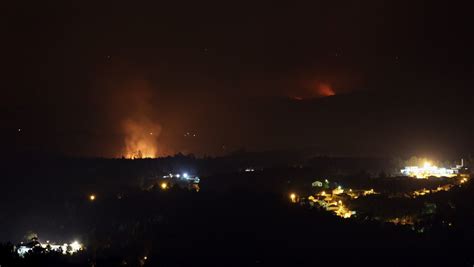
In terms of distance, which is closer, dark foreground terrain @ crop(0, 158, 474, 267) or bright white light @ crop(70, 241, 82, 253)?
dark foreground terrain @ crop(0, 158, 474, 267)

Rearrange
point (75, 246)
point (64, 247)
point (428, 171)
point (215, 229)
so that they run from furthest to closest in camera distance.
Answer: point (428, 171), point (75, 246), point (64, 247), point (215, 229)

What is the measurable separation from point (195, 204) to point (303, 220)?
631cm

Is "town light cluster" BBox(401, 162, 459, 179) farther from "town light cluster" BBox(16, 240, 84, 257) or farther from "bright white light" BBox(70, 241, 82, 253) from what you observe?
"town light cluster" BBox(16, 240, 84, 257)

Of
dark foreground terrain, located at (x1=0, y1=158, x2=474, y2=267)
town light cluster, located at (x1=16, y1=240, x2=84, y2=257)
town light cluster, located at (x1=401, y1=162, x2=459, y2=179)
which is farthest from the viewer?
town light cluster, located at (x1=401, y1=162, x2=459, y2=179)

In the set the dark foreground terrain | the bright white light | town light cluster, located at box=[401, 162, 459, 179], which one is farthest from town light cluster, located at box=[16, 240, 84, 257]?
town light cluster, located at box=[401, 162, 459, 179]

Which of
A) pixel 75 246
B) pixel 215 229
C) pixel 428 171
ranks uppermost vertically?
pixel 428 171

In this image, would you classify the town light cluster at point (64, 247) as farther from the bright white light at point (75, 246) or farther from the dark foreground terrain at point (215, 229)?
the dark foreground terrain at point (215, 229)

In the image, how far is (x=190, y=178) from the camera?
3734cm

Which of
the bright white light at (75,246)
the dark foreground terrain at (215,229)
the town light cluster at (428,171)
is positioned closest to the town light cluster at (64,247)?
the bright white light at (75,246)

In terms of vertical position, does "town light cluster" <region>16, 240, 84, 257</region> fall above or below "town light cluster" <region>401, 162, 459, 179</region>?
below

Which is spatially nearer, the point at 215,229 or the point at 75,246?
the point at 215,229

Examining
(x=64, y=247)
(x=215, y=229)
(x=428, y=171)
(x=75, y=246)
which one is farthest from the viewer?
(x=428, y=171)

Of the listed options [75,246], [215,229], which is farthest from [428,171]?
[75,246]

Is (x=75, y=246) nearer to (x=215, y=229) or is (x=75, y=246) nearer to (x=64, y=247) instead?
(x=64, y=247)
